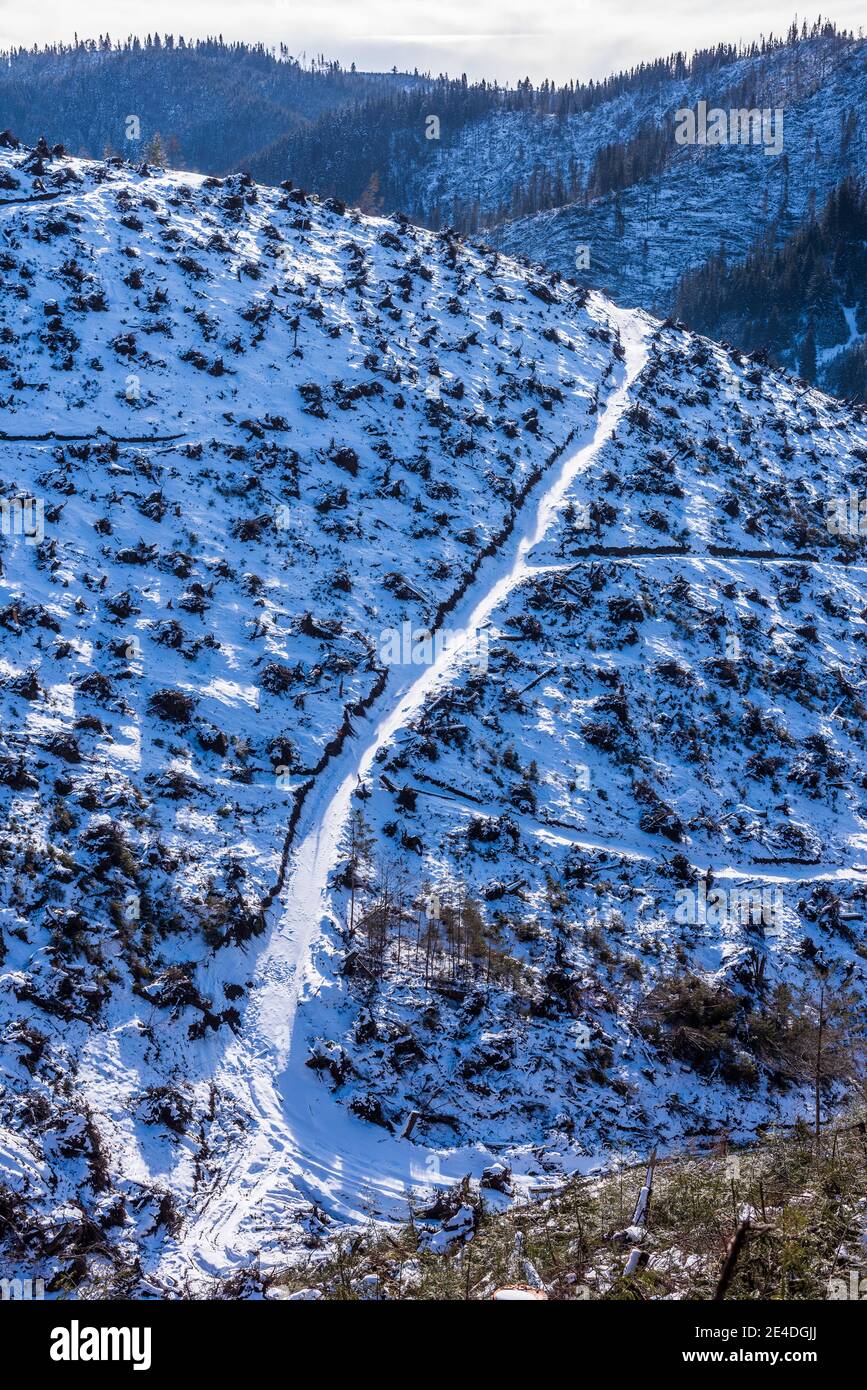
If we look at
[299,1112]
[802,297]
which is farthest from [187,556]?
[802,297]

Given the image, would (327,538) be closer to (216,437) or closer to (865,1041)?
(216,437)

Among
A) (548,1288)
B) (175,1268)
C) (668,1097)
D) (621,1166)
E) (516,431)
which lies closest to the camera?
(548,1288)

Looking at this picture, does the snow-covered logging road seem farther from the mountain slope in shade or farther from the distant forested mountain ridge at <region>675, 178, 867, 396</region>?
the distant forested mountain ridge at <region>675, 178, 867, 396</region>

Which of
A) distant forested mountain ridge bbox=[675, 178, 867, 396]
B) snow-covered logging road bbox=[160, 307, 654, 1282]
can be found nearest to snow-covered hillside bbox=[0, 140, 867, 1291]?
snow-covered logging road bbox=[160, 307, 654, 1282]

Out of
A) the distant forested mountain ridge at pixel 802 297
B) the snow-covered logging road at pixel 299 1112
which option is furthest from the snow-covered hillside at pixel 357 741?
the distant forested mountain ridge at pixel 802 297

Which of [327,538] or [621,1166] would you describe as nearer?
[621,1166]

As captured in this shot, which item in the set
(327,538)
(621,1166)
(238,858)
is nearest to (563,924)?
(621,1166)

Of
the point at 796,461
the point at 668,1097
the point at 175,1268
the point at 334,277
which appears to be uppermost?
the point at 334,277

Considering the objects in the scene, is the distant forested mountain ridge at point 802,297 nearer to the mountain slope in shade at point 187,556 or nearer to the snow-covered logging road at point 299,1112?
the mountain slope in shade at point 187,556

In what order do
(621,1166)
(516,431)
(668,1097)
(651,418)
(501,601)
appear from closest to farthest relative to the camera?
(621,1166) < (668,1097) < (501,601) < (516,431) < (651,418)
